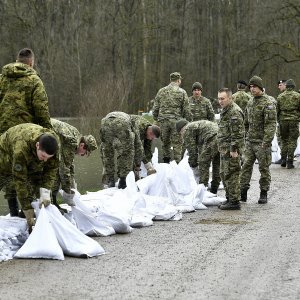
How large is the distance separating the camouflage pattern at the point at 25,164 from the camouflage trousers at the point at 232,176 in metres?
4.00

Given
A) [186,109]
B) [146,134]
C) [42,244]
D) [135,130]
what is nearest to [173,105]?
[186,109]

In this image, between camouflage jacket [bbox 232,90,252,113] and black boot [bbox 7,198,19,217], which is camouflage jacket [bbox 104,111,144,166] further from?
camouflage jacket [bbox 232,90,252,113]

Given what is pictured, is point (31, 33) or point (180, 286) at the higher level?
point (31, 33)

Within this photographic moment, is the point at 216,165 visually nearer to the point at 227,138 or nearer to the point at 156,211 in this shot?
the point at 227,138

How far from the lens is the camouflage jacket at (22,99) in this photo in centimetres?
867

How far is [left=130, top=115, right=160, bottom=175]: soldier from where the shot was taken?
12.7m

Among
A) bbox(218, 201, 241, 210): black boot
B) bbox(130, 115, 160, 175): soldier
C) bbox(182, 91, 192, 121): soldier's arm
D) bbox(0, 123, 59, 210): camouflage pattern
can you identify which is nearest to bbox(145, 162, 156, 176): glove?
bbox(130, 115, 160, 175): soldier

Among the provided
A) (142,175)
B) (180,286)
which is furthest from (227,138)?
(180,286)

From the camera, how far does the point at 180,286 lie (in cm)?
625

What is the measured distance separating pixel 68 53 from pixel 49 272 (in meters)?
39.7

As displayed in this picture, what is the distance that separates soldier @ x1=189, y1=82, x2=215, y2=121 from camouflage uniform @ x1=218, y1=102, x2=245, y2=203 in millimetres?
4072

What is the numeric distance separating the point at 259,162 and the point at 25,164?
529cm

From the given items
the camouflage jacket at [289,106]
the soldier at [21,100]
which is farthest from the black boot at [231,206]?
the camouflage jacket at [289,106]

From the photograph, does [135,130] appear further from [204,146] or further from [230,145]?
[230,145]
